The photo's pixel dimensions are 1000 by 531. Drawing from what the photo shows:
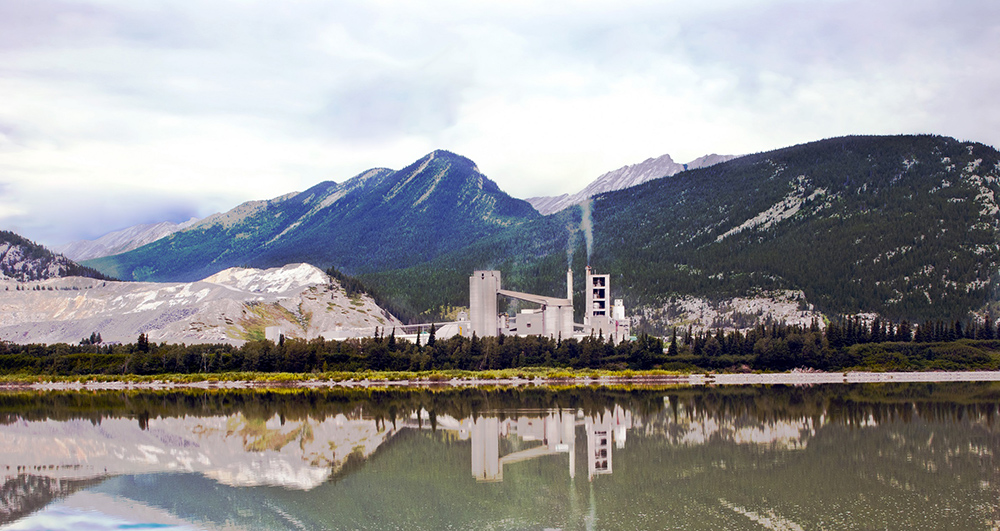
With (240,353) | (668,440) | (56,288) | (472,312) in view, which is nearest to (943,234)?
(472,312)

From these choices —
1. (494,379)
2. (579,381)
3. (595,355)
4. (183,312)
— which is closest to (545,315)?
(595,355)

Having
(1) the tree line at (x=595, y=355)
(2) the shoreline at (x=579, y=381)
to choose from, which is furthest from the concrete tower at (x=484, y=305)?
(2) the shoreline at (x=579, y=381)

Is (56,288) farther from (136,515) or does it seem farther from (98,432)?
(136,515)

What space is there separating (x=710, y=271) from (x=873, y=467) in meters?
148

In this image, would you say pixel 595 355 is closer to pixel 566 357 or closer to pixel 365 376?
pixel 566 357

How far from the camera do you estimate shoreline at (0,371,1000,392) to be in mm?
94250

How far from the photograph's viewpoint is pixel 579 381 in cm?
9481

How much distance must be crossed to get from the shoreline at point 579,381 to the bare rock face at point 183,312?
126 ft

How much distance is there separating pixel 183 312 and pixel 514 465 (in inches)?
5208

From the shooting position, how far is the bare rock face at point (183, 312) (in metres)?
150

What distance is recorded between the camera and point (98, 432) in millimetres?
56250

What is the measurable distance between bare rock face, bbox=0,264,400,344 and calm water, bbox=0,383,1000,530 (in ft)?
260

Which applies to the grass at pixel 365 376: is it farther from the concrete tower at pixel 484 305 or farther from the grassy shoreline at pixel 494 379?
the concrete tower at pixel 484 305

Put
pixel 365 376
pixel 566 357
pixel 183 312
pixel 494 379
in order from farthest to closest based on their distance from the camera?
1. pixel 183 312
2. pixel 566 357
3. pixel 365 376
4. pixel 494 379
